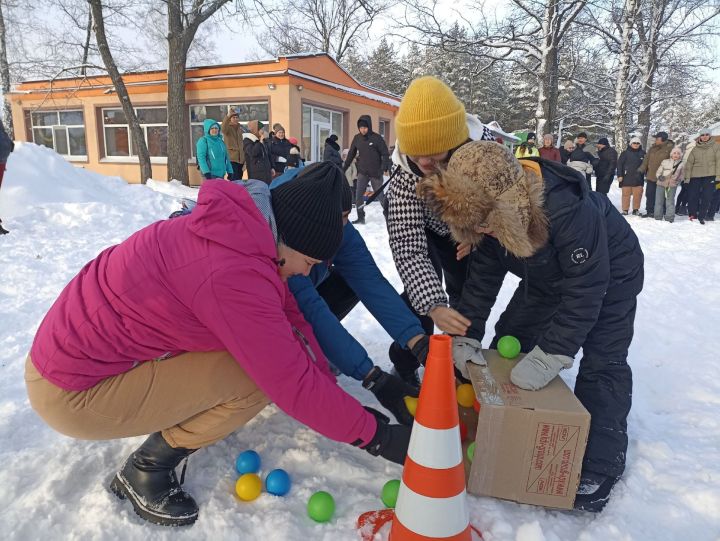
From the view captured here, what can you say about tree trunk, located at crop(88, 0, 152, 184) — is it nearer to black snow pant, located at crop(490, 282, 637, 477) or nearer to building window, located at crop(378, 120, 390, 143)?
building window, located at crop(378, 120, 390, 143)

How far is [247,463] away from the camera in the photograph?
202 centimetres

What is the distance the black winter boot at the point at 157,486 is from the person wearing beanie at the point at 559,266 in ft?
3.83

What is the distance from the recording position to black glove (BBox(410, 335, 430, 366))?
2172mm

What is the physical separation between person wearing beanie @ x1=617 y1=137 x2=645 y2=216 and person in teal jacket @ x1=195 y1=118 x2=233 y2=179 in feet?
26.8

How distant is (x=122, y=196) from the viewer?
8.69 meters

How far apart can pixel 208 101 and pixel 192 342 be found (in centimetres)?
1488

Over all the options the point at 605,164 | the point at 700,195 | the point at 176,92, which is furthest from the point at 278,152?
the point at 700,195

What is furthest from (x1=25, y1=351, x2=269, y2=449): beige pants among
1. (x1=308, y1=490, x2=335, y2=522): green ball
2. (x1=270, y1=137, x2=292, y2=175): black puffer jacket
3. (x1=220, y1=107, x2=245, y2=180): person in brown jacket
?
(x1=220, y1=107, x2=245, y2=180): person in brown jacket

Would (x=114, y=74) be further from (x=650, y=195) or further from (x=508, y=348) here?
(x=508, y=348)

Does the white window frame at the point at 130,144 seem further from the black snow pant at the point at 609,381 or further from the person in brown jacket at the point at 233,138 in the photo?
the black snow pant at the point at 609,381

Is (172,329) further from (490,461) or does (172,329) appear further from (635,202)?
(635,202)

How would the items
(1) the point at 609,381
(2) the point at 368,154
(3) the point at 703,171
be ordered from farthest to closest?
(3) the point at 703,171 → (2) the point at 368,154 → (1) the point at 609,381

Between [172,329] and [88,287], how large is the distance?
0.30m

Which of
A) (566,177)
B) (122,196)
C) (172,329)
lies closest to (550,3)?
(122,196)
